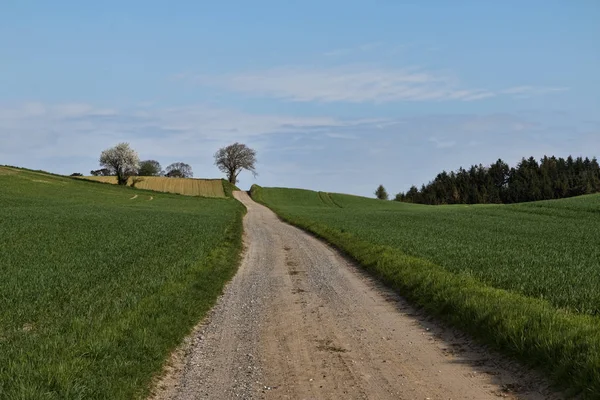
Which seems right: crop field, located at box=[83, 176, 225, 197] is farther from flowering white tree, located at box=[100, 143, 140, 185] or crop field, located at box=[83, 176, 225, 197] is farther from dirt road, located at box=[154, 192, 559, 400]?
dirt road, located at box=[154, 192, 559, 400]

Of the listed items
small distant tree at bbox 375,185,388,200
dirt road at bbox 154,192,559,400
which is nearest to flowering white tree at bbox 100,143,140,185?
small distant tree at bbox 375,185,388,200

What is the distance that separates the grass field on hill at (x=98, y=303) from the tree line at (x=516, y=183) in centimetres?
14109

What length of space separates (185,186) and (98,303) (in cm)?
11392

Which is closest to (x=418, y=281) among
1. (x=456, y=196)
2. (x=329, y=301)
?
(x=329, y=301)

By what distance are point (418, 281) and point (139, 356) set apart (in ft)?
30.8

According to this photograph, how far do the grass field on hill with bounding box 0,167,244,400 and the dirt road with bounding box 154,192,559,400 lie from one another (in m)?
0.70

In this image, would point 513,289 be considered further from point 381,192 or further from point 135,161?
point 381,192

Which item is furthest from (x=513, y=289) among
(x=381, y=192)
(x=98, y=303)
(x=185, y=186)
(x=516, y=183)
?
(x=381, y=192)

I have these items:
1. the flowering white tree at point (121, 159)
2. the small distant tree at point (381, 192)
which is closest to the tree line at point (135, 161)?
the flowering white tree at point (121, 159)

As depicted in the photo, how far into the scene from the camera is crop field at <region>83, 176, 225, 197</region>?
116438 millimetres

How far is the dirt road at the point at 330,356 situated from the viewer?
25.5 feet

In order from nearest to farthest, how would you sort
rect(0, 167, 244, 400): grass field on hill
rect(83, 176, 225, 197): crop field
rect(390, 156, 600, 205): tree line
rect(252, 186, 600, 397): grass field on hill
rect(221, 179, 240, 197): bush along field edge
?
1. rect(0, 167, 244, 400): grass field on hill
2. rect(252, 186, 600, 397): grass field on hill
3. rect(221, 179, 240, 197): bush along field edge
4. rect(83, 176, 225, 197): crop field
5. rect(390, 156, 600, 205): tree line

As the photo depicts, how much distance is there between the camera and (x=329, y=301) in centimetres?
1487

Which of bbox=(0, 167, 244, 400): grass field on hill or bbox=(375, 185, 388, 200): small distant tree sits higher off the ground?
bbox=(375, 185, 388, 200): small distant tree
